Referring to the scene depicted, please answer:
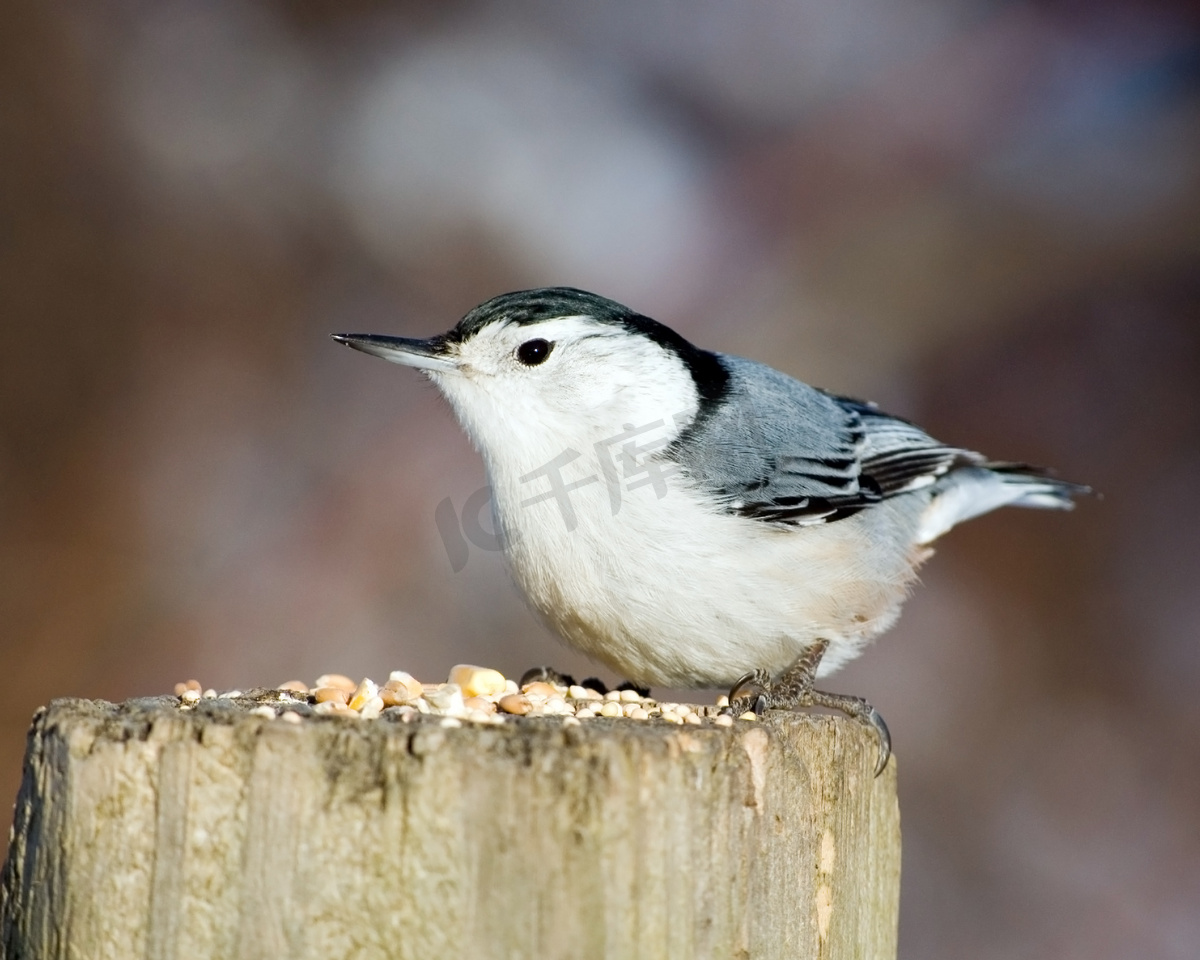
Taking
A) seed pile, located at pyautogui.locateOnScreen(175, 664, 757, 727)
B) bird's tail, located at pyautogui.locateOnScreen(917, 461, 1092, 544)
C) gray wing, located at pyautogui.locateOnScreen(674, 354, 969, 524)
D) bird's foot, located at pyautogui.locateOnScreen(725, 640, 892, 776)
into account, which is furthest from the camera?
bird's tail, located at pyautogui.locateOnScreen(917, 461, 1092, 544)

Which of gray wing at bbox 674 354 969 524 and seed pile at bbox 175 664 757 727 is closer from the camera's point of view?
seed pile at bbox 175 664 757 727

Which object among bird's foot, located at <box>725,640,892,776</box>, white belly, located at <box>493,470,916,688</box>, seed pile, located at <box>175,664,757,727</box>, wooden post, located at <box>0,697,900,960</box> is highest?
white belly, located at <box>493,470,916,688</box>

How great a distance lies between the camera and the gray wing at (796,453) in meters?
2.23

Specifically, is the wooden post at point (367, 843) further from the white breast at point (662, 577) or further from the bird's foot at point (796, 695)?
the white breast at point (662, 577)

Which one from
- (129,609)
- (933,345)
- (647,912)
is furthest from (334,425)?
(647,912)

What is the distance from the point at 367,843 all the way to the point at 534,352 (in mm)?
1259

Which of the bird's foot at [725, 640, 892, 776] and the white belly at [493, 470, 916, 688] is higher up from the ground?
the white belly at [493, 470, 916, 688]

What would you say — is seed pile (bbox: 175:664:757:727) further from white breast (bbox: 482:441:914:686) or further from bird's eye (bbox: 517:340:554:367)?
bird's eye (bbox: 517:340:554:367)

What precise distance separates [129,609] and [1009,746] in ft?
8.66

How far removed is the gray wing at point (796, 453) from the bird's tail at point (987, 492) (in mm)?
124

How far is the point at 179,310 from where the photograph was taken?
3629 mm

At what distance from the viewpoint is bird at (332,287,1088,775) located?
6.80 ft

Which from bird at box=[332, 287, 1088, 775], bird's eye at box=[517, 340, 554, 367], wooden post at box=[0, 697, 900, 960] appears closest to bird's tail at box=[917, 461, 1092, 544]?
bird at box=[332, 287, 1088, 775]

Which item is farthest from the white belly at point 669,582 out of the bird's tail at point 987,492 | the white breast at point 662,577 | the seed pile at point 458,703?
the bird's tail at point 987,492
